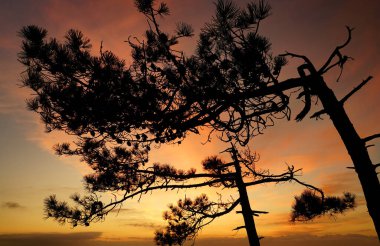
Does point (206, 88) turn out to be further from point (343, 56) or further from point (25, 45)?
point (25, 45)

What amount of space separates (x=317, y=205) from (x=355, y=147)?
2656mm

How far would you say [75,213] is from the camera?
6027mm

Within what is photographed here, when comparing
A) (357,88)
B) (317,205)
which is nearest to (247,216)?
(317,205)

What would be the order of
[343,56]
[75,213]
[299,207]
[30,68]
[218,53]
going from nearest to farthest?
[343,56] → [30,68] → [218,53] → [75,213] → [299,207]

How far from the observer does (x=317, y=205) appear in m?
6.24

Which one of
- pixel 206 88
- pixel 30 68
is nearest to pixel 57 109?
pixel 30 68

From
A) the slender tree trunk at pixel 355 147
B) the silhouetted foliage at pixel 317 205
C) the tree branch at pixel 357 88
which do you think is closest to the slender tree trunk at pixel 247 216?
the silhouetted foliage at pixel 317 205

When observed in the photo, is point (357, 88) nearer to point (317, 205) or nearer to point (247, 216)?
point (317, 205)

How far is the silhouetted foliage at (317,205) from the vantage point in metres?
6.26

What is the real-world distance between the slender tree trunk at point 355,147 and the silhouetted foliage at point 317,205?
7.63 feet

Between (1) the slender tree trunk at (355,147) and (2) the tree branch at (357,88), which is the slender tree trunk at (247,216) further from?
(2) the tree branch at (357,88)

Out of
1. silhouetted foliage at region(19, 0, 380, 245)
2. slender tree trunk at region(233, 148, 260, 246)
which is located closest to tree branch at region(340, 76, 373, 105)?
silhouetted foliage at region(19, 0, 380, 245)

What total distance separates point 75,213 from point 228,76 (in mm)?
4166

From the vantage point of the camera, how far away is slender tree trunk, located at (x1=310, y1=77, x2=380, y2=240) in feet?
12.6
